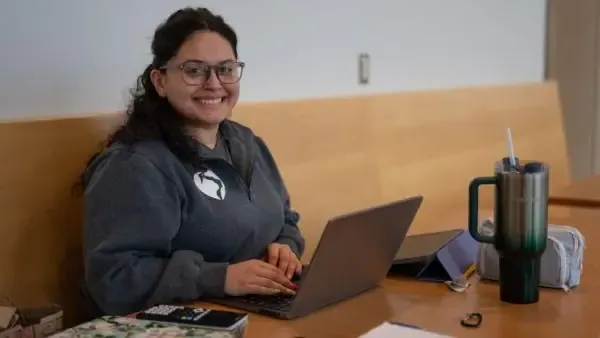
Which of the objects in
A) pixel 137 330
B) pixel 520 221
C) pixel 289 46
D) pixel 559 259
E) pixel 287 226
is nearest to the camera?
pixel 137 330

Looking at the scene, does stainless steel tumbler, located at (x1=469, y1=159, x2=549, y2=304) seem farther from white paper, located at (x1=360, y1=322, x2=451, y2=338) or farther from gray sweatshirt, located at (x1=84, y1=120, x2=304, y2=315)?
gray sweatshirt, located at (x1=84, y1=120, x2=304, y2=315)

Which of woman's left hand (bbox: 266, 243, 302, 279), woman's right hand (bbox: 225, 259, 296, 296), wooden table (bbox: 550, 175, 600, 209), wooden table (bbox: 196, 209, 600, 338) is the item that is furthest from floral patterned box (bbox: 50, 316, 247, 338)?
wooden table (bbox: 550, 175, 600, 209)

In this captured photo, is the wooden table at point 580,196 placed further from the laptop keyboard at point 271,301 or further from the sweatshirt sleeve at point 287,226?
the laptop keyboard at point 271,301

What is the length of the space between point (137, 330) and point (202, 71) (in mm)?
659

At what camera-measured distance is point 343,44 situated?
256cm

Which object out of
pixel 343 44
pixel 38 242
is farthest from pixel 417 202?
pixel 343 44

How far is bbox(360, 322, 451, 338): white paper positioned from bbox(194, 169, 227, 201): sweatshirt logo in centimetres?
49

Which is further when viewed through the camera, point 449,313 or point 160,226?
point 160,226

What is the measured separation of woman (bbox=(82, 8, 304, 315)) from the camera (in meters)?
1.38

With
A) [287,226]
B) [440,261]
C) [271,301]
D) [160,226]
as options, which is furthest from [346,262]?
[287,226]

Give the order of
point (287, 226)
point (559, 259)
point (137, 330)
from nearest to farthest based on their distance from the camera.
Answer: point (137, 330), point (559, 259), point (287, 226)

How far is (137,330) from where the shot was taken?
3.51 feet

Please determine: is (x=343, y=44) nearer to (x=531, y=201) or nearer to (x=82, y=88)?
(x=82, y=88)

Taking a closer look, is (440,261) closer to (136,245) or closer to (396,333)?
(396,333)
